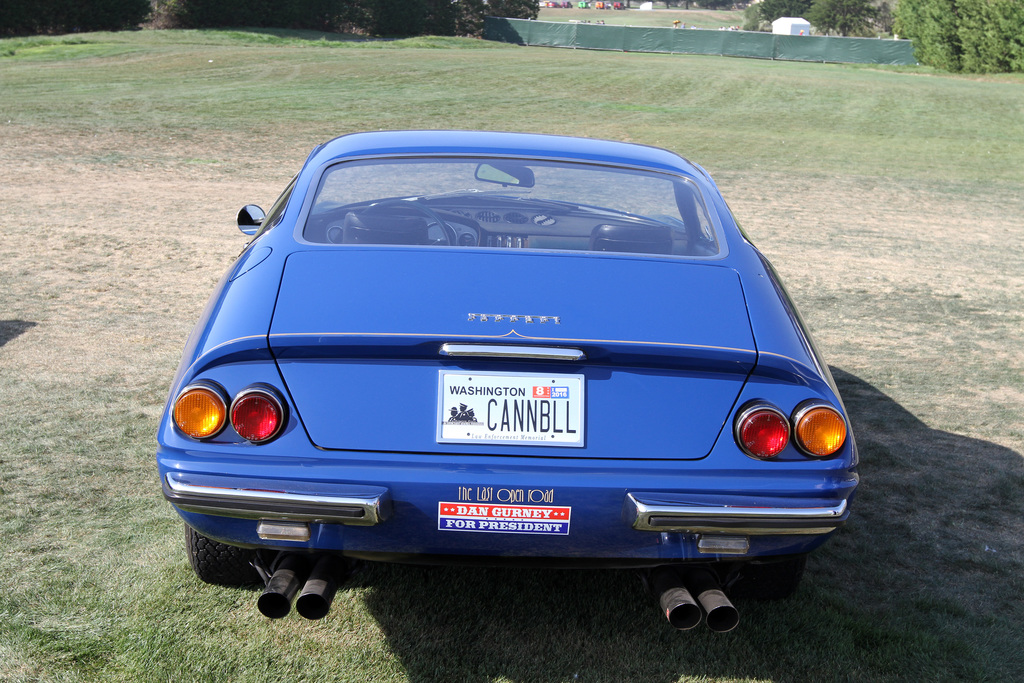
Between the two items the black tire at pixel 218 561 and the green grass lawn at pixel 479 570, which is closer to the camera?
the green grass lawn at pixel 479 570

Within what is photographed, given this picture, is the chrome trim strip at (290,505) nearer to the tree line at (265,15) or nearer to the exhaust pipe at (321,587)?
the exhaust pipe at (321,587)

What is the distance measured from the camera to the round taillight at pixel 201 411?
2439mm

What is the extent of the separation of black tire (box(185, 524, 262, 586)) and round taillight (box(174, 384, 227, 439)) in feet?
2.24

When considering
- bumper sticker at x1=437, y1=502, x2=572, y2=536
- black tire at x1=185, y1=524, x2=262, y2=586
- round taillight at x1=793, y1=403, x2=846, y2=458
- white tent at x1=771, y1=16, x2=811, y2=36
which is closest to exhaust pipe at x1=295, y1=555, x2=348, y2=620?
bumper sticker at x1=437, y1=502, x2=572, y2=536

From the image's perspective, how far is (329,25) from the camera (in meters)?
49.2

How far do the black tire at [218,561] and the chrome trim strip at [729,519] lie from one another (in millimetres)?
1354

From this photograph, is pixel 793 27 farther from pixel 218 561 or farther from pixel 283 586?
pixel 283 586

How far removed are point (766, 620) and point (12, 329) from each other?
199 inches

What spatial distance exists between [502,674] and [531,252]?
126 cm

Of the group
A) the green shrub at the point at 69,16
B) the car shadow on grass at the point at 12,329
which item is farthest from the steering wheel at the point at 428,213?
the green shrub at the point at 69,16

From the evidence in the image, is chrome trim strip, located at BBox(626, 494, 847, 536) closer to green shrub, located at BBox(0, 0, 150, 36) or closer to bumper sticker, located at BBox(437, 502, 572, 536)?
bumper sticker, located at BBox(437, 502, 572, 536)

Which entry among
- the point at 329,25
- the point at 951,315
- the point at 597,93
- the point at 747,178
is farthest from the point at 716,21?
the point at 951,315

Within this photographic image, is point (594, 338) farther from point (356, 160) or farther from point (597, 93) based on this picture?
point (597, 93)

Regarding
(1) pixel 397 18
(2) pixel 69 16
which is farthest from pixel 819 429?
(1) pixel 397 18
